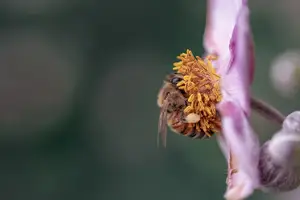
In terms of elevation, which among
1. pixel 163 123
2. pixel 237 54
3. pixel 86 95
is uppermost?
pixel 237 54

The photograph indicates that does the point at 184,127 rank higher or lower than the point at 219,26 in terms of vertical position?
lower

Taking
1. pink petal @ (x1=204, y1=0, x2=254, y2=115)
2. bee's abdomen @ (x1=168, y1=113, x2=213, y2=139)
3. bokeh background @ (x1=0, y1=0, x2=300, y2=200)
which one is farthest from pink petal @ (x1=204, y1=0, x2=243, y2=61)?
bokeh background @ (x1=0, y1=0, x2=300, y2=200)

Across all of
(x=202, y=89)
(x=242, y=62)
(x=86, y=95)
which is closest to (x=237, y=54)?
(x=242, y=62)

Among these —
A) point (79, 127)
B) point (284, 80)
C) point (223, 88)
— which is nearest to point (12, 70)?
point (79, 127)

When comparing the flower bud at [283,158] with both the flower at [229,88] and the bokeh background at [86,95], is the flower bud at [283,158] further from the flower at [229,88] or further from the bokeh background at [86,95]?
the bokeh background at [86,95]

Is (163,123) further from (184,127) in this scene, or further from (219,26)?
(219,26)

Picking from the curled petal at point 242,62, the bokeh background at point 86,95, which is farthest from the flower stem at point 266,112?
the bokeh background at point 86,95

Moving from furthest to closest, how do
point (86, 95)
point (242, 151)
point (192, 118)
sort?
point (86, 95)
point (192, 118)
point (242, 151)
